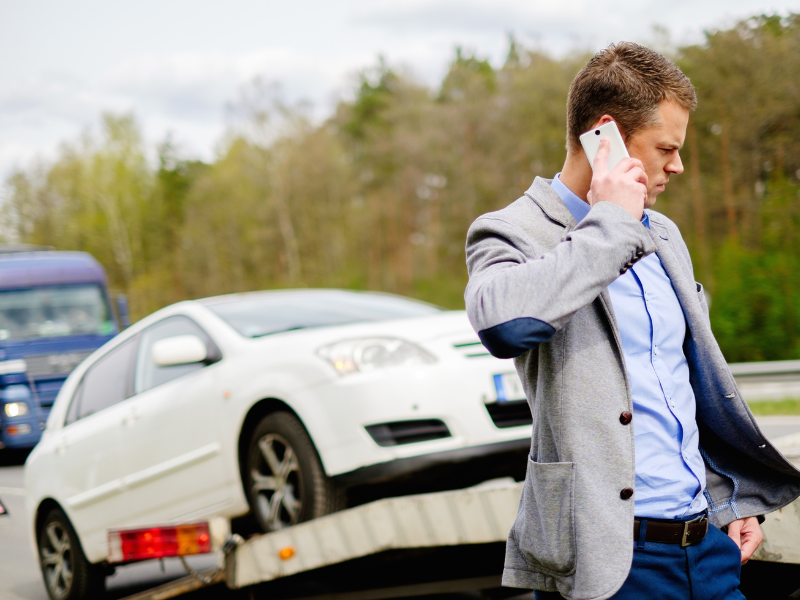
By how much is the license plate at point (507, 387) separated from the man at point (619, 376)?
220 cm

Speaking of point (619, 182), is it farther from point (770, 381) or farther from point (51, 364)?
point (51, 364)

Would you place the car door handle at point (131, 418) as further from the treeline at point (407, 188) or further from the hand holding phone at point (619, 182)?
the treeline at point (407, 188)

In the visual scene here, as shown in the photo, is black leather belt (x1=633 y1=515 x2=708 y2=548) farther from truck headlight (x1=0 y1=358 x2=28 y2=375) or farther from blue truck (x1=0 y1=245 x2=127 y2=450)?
truck headlight (x1=0 y1=358 x2=28 y2=375)

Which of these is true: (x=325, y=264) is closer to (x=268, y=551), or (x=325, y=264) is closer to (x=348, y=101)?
(x=348, y=101)

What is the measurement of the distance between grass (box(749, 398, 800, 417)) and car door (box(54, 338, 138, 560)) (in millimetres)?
6089

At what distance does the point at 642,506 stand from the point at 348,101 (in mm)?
48013

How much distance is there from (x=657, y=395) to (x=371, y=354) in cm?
261

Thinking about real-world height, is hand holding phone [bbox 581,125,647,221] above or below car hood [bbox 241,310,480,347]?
above

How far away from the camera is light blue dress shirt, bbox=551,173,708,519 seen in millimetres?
1790

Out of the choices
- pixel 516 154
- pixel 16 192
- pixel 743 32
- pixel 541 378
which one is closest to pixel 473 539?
pixel 541 378

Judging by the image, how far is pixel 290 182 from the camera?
4691cm

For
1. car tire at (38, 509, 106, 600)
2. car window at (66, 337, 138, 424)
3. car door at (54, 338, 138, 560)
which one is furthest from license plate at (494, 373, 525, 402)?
car tire at (38, 509, 106, 600)

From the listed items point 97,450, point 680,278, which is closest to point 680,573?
point 680,278

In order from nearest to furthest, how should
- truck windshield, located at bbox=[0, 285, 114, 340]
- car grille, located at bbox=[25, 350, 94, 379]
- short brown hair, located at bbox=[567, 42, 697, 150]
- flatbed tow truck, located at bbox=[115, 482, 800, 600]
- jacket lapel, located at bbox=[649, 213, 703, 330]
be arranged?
short brown hair, located at bbox=[567, 42, 697, 150]
jacket lapel, located at bbox=[649, 213, 703, 330]
flatbed tow truck, located at bbox=[115, 482, 800, 600]
car grille, located at bbox=[25, 350, 94, 379]
truck windshield, located at bbox=[0, 285, 114, 340]
